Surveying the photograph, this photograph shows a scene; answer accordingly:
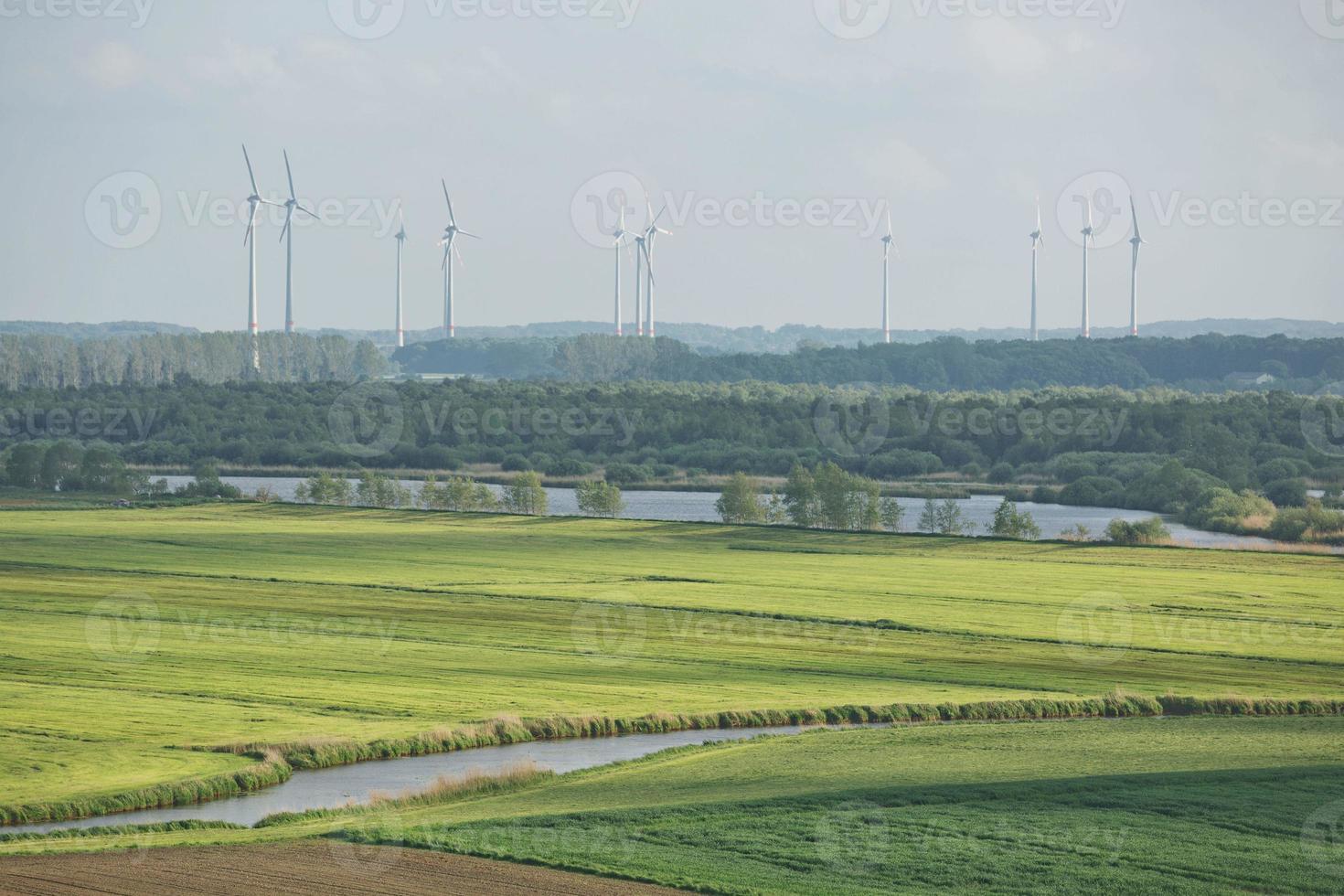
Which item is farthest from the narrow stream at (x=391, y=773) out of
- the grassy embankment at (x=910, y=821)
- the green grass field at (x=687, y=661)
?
the grassy embankment at (x=910, y=821)

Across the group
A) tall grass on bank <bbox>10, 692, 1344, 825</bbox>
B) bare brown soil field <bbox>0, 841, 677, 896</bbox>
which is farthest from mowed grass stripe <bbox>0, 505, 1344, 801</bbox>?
bare brown soil field <bbox>0, 841, 677, 896</bbox>

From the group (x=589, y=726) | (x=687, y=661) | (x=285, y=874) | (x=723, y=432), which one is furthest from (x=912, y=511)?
(x=285, y=874)

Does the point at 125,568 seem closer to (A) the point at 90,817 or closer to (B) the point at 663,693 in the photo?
(B) the point at 663,693

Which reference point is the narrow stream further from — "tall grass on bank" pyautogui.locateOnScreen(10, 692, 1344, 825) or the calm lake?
the calm lake

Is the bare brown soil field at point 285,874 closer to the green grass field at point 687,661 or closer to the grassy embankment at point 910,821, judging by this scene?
the grassy embankment at point 910,821

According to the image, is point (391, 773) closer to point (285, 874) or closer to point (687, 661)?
point (285, 874)

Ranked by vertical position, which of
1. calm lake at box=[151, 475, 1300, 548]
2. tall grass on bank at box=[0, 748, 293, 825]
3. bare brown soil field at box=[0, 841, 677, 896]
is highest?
bare brown soil field at box=[0, 841, 677, 896]

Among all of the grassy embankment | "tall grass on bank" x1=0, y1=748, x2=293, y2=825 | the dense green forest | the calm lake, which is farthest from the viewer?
the dense green forest
